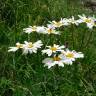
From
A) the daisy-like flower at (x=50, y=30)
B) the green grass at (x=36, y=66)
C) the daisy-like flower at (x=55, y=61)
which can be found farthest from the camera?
the daisy-like flower at (x=50, y=30)

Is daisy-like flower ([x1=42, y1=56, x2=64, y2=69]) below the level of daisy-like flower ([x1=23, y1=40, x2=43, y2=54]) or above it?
below

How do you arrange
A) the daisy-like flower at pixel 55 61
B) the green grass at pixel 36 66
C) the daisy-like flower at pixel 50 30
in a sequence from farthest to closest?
the daisy-like flower at pixel 50 30, the green grass at pixel 36 66, the daisy-like flower at pixel 55 61

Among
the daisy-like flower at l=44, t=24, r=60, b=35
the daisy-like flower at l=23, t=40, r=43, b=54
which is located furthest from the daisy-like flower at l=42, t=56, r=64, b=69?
the daisy-like flower at l=44, t=24, r=60, b=35

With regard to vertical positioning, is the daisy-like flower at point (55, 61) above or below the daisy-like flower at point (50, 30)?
below

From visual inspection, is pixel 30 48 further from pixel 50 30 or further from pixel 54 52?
pixel 50 30

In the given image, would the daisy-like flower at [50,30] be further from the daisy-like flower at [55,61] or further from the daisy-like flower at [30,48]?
the daisy-like flower at [55,61]

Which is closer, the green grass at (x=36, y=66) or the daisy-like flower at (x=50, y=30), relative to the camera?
the green grass at (x=36, y=66)

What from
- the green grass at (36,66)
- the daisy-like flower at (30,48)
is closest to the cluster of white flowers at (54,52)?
the daisy-like flower at (30,48)

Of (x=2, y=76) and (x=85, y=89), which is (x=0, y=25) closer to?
(x=2, y=76)

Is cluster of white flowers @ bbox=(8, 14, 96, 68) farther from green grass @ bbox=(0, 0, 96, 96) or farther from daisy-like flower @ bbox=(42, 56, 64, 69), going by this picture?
green grass @ bbox=(0, 0, 96, 96)

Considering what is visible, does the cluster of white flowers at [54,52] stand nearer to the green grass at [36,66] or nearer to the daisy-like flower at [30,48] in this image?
the daisy-like flower at [30,48]
